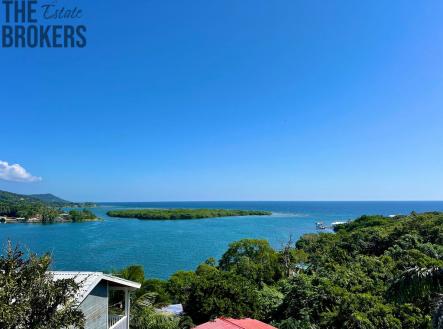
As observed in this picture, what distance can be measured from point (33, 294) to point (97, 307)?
4744mm

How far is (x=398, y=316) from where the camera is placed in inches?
511

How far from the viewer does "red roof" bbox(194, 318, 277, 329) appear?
12352 mm

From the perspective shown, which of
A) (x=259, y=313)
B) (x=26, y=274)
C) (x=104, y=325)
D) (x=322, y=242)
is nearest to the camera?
(x=26, y=274)

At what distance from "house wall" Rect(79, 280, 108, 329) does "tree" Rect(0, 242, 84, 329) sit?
3.30 metres

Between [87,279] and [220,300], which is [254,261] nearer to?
[220,300]

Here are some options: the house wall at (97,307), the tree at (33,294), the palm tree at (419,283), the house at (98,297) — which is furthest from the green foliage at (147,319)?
the palm tree at (419,283)

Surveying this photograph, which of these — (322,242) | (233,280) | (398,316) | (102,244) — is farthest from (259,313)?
(102,244)

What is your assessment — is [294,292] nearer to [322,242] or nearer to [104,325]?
[104,325]

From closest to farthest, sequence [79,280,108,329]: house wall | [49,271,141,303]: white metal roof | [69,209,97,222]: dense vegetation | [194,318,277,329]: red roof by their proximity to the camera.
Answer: [49,271,141,303]: white metal roof < [79,280,108,329]: house wall < [194,318,277,329]: red roof < [69,209,97,222]: dense vegetation

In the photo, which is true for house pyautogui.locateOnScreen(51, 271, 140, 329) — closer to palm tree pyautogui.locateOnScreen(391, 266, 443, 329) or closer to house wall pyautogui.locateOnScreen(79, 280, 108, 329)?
house wall pyautogui.locateOnScreen(79, 280, 108, 329)

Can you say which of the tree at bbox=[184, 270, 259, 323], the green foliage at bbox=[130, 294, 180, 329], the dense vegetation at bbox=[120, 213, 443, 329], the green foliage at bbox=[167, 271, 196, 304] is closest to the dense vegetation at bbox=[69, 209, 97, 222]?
the green foliage at bbox=[167, 271, 196, 304]

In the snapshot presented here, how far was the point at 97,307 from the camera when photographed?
414 inches

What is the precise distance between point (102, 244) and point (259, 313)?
5166 centimetres

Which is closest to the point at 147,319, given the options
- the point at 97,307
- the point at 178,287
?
the point at 97,307
